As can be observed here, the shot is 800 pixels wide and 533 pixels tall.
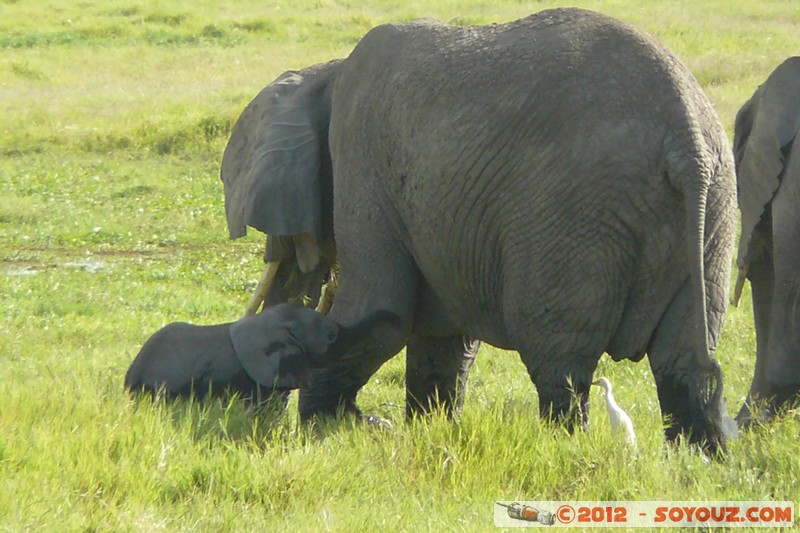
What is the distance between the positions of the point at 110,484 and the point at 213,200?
9441 millimetres

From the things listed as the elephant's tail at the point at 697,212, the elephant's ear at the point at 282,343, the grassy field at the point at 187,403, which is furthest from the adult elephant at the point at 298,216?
the elephant's tail at the point at 697,212

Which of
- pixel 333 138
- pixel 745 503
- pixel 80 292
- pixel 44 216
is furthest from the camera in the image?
pixel 44 216

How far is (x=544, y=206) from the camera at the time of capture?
4.96 meters

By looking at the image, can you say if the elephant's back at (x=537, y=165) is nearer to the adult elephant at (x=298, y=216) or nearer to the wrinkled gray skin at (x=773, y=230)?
the adult elephant at (x=298, y=216)

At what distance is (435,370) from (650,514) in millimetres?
2232

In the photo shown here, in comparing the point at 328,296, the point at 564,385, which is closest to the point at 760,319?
the point at 564,385

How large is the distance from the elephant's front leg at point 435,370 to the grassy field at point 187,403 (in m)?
0.18

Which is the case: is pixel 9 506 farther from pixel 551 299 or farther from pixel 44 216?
pixel 44 216

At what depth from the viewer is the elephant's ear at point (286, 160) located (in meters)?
6.22

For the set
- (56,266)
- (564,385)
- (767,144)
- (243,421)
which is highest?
(767,144)

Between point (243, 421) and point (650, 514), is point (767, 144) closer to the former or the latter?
point (650, 514)

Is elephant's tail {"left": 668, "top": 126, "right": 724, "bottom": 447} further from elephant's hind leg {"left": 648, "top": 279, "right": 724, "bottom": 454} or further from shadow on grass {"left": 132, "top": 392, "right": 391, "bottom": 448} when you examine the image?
shadow on grass {"left": 132, "top": 392, "right": 391, "bottom": 448}

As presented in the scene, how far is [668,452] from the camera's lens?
484 centimetres

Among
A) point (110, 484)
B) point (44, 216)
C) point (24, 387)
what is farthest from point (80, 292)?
point (110, 484)
